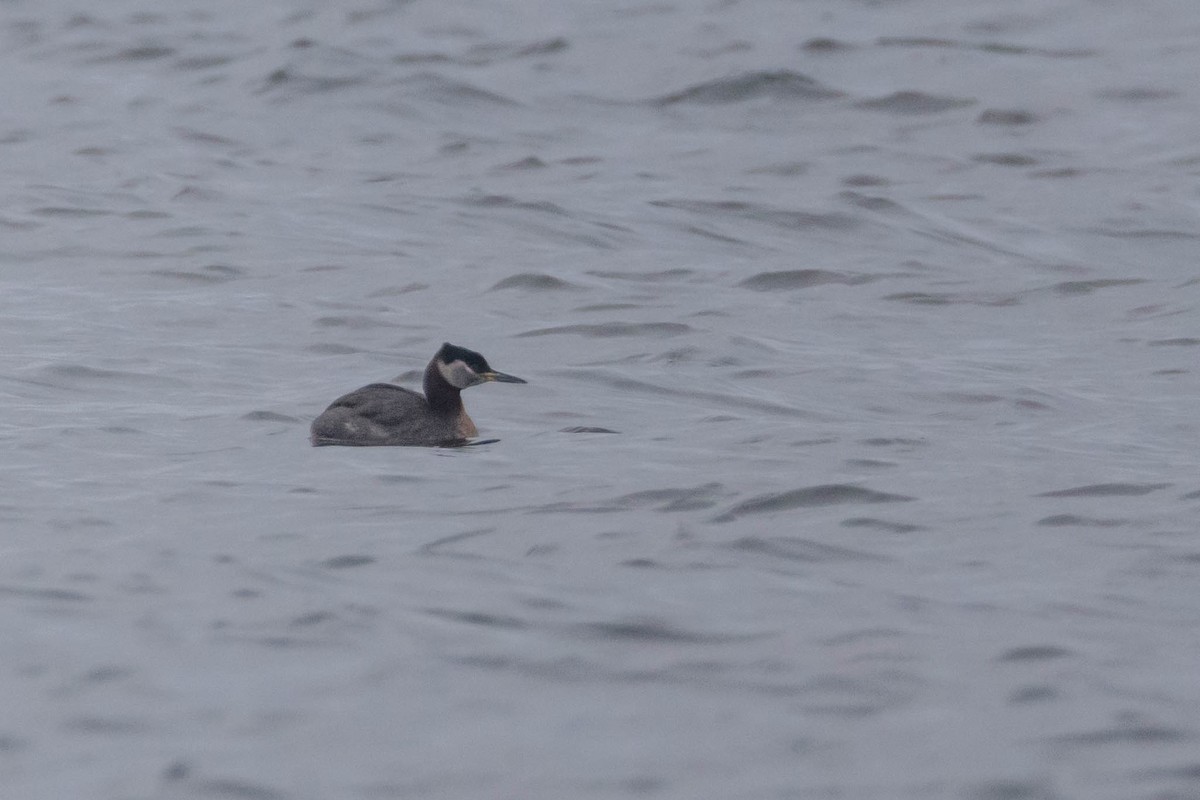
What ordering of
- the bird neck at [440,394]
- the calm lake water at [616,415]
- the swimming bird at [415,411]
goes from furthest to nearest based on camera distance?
the bird neck at [440,394]
the swimming bird at [415,411]
the calm lake water at [616,415]

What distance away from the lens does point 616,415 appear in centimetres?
1156

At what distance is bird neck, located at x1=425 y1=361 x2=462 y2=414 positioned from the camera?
1114 cm

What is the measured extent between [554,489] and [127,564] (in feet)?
7.02

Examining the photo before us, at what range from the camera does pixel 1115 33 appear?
24.8 metres

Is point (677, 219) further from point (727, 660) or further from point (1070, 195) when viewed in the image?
point (727, 660)

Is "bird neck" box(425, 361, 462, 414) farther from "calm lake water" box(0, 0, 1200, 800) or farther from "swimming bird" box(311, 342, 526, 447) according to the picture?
"calm lake water" box(0, 0, 1200, 800)

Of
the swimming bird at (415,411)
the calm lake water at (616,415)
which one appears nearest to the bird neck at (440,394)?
the swimming bird at (415,411)

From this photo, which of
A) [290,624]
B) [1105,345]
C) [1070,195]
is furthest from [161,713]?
[1070,195]

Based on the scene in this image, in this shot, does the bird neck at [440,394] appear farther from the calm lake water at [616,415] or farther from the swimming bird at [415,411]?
the calm lake water at [616,415]

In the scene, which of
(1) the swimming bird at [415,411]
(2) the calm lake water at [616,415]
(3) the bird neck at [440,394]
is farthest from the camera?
(3) the bird neck at [440,394]

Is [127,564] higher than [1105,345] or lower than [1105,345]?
higher

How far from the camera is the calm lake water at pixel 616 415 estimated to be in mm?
6621

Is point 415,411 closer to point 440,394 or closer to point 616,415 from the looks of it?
point 440,394

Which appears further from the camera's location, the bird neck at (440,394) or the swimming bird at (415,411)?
the bird neck at (440,394)
